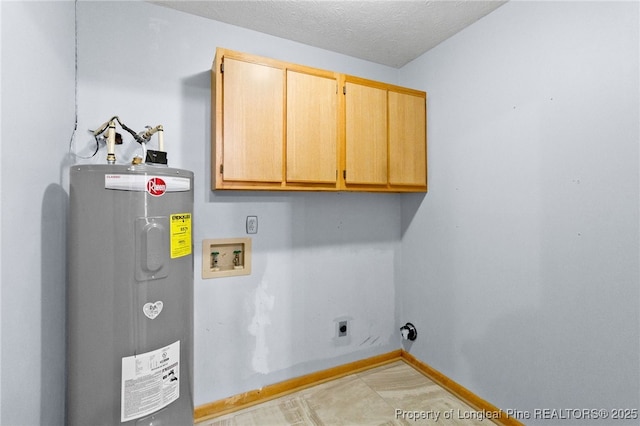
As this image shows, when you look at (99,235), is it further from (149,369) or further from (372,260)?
(372,260)

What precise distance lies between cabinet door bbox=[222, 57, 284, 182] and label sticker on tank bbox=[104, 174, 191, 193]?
37cm

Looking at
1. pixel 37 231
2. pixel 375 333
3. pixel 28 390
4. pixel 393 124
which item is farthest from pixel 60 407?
pixel 393 124

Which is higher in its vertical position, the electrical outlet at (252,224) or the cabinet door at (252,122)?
the cabinet door at (252,122)

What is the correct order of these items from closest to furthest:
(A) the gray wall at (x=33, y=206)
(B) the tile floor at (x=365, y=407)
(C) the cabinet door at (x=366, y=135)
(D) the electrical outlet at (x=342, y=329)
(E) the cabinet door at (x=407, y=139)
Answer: (A) the gray wall at (x=33, y=206)
(B) the tile floor at (x=365, y=407)
(C) the cabinet door at (x=366, y=135)
(E) the cabinet door at (x=407, y=139)
(D) the electrical outlet at (x=342, y=329)

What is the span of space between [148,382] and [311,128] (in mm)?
1481

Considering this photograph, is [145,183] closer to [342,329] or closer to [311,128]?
[311,128]

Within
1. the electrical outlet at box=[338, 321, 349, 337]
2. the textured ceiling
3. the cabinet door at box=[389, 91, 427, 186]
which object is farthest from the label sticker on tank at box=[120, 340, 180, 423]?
the textured ceiling

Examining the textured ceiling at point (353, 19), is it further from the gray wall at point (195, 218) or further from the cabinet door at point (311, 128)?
the cabinet door at point (311, 128)

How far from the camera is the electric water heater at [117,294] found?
114cm

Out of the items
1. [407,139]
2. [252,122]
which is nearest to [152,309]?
[252,122]

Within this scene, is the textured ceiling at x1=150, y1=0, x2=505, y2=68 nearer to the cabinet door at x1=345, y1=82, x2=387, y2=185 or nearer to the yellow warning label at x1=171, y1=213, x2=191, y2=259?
the cabinet door at x1=345, y1=82, x2=387, y2=185

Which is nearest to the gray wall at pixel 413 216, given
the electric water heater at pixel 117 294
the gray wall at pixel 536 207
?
the gray wall at pixel 536 207

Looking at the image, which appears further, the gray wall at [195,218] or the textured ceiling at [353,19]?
the textured ceiling at [353,19]

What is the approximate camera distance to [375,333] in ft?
7.81
